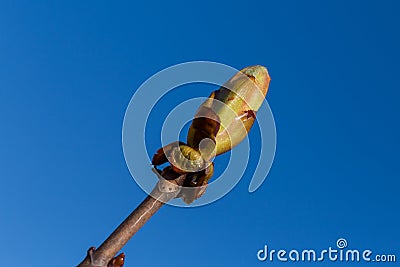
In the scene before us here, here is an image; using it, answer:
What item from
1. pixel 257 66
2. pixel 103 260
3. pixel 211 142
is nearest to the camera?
pixel 103 260

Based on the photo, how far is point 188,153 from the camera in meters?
6.02

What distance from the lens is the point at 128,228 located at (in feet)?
18.4

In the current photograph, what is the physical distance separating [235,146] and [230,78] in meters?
0.74

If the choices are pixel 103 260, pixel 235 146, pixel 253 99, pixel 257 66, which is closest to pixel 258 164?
pixel 235 146

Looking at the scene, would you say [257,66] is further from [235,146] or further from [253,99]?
[235,146]

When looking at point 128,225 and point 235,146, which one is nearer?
Result: point 128,225

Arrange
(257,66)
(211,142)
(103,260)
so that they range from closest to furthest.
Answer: (103,260) < (211,142) < (257,66)

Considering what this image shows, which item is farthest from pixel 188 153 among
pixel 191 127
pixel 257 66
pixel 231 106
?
pixel 257 66

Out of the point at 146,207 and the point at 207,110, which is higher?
the point at 207,110

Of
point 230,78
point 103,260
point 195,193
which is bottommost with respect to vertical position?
point 103,260

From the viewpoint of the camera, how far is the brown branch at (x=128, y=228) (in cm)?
548

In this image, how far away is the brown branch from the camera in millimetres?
5480

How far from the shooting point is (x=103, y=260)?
5461mm

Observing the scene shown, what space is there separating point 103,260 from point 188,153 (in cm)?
135
